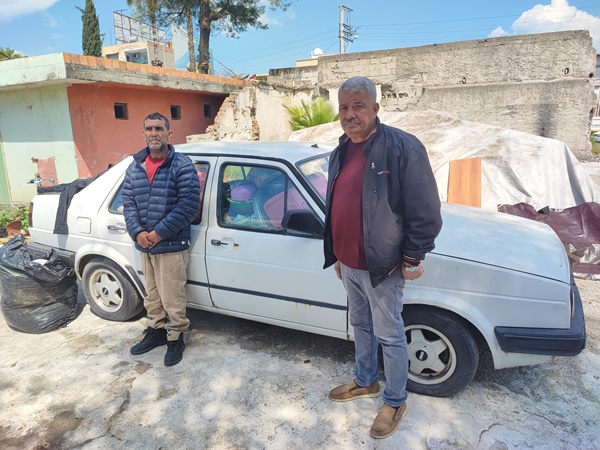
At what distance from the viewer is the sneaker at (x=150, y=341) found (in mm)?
3508

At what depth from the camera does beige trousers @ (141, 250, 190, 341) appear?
331cm

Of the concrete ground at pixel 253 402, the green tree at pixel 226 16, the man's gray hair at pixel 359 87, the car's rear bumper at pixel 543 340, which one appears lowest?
the concrete ground at pixel 253 402

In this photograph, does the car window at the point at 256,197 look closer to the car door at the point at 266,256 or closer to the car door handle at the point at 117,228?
the car door at the point at 266,256

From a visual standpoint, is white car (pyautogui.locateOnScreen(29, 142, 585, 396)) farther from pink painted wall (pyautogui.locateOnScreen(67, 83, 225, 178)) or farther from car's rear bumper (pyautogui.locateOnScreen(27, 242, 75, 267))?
pink painted wall (pyautogui.locateOnScreen(67, 83, 225, 178))

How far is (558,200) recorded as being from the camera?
679 cm

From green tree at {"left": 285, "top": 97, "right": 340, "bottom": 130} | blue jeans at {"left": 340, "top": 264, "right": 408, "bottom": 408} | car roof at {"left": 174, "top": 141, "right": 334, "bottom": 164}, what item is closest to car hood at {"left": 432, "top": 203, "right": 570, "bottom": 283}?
blue jeans at {"left": 340, "top": 264, "right": 408, "bottom": 408}

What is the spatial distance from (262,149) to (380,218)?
1.62 meters

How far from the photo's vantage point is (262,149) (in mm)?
3500

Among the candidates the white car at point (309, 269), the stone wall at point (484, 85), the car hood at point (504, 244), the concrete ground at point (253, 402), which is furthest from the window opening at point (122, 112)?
the car hood at point (504, 244)

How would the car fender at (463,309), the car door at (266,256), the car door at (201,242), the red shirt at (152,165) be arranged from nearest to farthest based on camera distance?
the car fender at (463,309) → the car door at (266,256) → the red shirt at (152,165) → the car door at (201,242)

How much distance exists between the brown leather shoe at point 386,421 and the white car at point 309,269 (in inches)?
13.7

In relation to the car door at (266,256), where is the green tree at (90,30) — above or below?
above

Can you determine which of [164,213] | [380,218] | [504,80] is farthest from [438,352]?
[504,80]

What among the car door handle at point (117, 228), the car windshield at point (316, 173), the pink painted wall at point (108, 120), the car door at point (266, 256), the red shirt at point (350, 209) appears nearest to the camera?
the red shirt at point (350, 209)
